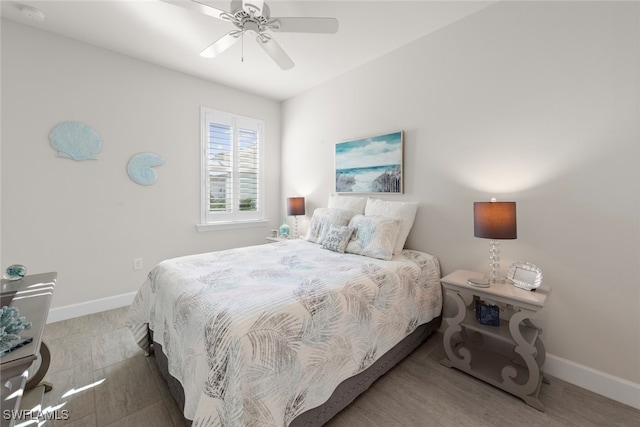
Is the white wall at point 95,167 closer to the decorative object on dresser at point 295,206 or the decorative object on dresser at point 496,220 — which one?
the decorative object on dresser at point 295,206

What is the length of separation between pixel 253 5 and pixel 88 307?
3278 millimetres

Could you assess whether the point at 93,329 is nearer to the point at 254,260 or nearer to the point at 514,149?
the point at 254,260

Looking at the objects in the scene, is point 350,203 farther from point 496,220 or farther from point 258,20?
point 258,20

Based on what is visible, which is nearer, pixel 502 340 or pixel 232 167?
pixel 502 340

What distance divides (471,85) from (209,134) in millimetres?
3145

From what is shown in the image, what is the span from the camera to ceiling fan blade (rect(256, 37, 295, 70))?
195 centimetres

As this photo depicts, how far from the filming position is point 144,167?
3.03 metres

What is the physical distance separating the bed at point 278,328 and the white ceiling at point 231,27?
2110 millimetres

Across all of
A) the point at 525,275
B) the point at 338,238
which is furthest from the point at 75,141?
the point at 525,275

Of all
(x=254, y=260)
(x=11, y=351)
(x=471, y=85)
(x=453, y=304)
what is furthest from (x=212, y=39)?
(x=453, y=304)

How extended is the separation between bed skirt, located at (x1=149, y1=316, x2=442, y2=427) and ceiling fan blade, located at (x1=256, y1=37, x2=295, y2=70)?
2326mm

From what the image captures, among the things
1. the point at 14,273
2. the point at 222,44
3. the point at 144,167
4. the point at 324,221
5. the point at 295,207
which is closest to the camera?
the point at 14,273

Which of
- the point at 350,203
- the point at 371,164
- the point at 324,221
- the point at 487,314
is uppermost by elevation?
the point at 371,164

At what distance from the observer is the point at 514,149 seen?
2.03m
